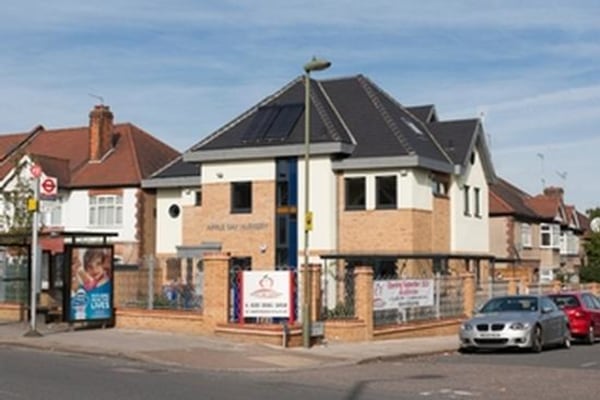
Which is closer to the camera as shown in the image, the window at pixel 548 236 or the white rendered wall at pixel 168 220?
the white rendered wall at pixel 168 220

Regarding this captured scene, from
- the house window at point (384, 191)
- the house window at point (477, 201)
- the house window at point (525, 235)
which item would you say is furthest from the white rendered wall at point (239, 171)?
the house window at point (525, 235)

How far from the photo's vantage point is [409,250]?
3606cm

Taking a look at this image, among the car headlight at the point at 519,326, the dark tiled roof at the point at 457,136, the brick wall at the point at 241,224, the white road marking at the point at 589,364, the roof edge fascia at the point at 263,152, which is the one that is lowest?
the white road marking at the point at 589,364

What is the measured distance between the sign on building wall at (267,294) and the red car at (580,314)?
27.8 feet

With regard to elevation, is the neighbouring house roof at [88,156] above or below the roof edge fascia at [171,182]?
above

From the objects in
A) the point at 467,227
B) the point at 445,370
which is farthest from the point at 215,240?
the point at 445,370

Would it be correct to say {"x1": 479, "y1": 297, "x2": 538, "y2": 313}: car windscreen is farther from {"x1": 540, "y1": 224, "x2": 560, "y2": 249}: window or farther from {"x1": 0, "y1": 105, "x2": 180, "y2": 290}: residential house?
{"x1": 540, "y1": 224, "x2": 560, "y2": 249}: window

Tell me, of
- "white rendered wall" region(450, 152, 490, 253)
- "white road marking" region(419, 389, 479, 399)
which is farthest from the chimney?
"white road marking" region(419, 389, 479, 399)

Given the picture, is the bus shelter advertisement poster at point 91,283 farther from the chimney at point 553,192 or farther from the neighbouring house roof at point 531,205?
the chimney at point 553,192

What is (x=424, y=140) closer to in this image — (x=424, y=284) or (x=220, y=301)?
(x=424, y=284)

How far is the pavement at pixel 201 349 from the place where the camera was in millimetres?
19016

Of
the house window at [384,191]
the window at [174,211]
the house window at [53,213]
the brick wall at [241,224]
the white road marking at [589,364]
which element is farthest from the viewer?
the house window at [53,213]

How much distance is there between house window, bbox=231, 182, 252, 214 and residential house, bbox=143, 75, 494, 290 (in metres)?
0.05

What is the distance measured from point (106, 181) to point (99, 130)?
3460 mm
